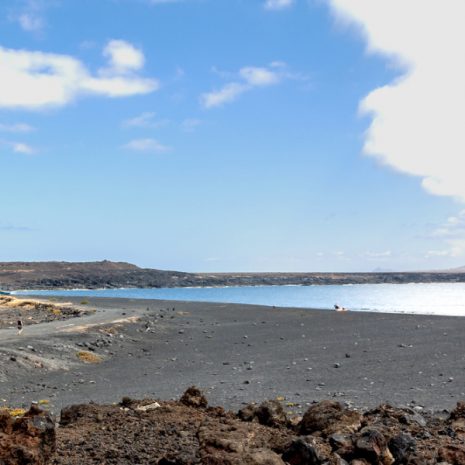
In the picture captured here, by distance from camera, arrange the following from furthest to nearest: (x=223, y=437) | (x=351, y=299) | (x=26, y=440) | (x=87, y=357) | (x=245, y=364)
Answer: (x=351, y=299) < (x=87, y=357) < (x=245, y=364) < (x=223, y=437) < (x=26, y=440)

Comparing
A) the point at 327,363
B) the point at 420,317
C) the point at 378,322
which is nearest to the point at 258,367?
the point at 327,363

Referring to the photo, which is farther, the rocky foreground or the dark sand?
the dark sand

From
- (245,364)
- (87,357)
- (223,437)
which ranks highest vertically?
(223,437)

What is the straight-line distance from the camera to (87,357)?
81.5ft

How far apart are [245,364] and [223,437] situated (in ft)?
53.0

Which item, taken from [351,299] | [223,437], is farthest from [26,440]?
[351,299]

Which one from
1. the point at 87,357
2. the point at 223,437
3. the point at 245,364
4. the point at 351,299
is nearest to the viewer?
the point at 223,437

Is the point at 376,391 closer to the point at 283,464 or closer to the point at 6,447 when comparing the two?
the point at 283,464

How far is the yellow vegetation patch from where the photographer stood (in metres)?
24.6

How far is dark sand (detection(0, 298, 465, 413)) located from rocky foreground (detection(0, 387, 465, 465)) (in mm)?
5530

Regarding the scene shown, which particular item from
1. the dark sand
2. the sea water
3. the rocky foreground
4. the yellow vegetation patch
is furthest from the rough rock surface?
the sea water

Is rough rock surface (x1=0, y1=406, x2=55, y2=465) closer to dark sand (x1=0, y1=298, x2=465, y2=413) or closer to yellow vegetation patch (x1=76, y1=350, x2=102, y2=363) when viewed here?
dark sand (x1=0, y1=298, x2=465, y2=413)

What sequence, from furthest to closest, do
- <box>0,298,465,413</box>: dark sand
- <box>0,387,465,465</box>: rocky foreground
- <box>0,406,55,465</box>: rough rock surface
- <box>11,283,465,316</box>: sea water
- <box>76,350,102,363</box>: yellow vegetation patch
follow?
1. <box>11,283,465,316</box>: sea water
2. <box>76,350,102,363</box>: yellow vegetation patch
3. <box>0,298,465,413</box>: dark sand
4. <box>0,387,465,465</box>: rocky foreground
5. <box>0,406,55,465</box>: rough rock surface

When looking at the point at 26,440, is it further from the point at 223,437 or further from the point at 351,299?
the point at 351,299
